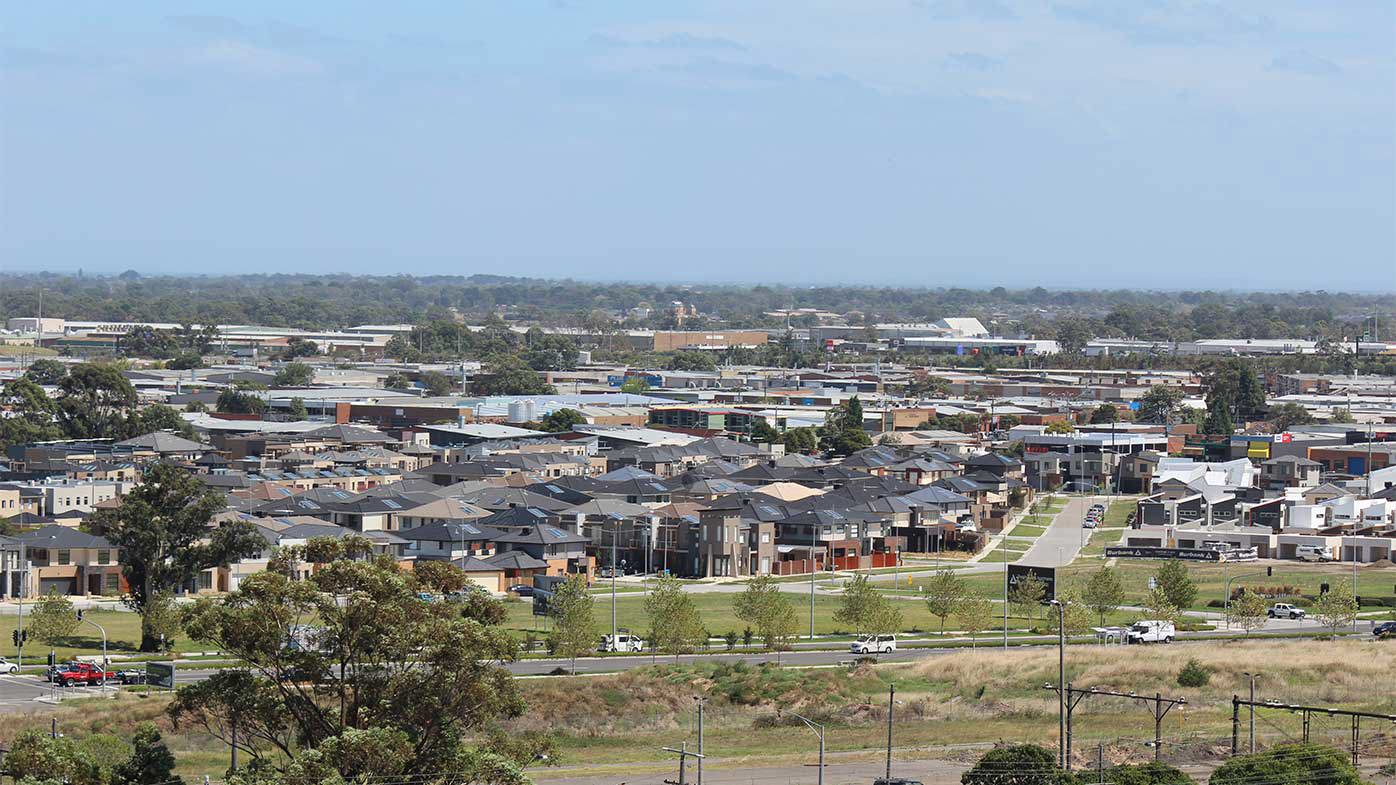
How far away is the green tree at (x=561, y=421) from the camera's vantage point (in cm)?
9856

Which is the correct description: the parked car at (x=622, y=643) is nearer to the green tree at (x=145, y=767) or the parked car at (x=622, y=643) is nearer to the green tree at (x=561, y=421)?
the green tree at (x=145, y=767)

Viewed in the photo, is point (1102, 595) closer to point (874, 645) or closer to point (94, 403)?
point (874, 645)

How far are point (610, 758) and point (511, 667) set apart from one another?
788 centimetres

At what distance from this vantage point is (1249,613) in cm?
4825

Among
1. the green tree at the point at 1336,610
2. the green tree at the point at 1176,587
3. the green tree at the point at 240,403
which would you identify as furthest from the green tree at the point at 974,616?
the green tree at the point at 240,403

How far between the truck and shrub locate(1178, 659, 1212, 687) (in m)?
6.19

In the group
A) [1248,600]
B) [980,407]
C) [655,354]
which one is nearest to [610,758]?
[1248,600]

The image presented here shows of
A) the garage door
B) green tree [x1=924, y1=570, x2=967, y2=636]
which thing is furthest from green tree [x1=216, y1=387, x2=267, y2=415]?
green tree [x1=924, y1=570, x2=967, y2=636]

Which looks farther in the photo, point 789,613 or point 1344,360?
point 1344,360

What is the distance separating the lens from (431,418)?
104812 millimetres

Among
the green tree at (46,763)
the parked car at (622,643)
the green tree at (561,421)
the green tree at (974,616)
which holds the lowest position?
the parked car at (622,643)

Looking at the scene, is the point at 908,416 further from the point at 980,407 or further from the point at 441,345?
the point at 441,345

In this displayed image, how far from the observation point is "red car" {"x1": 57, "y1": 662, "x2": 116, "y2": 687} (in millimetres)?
39219

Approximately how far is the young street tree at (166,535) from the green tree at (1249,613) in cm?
2244
